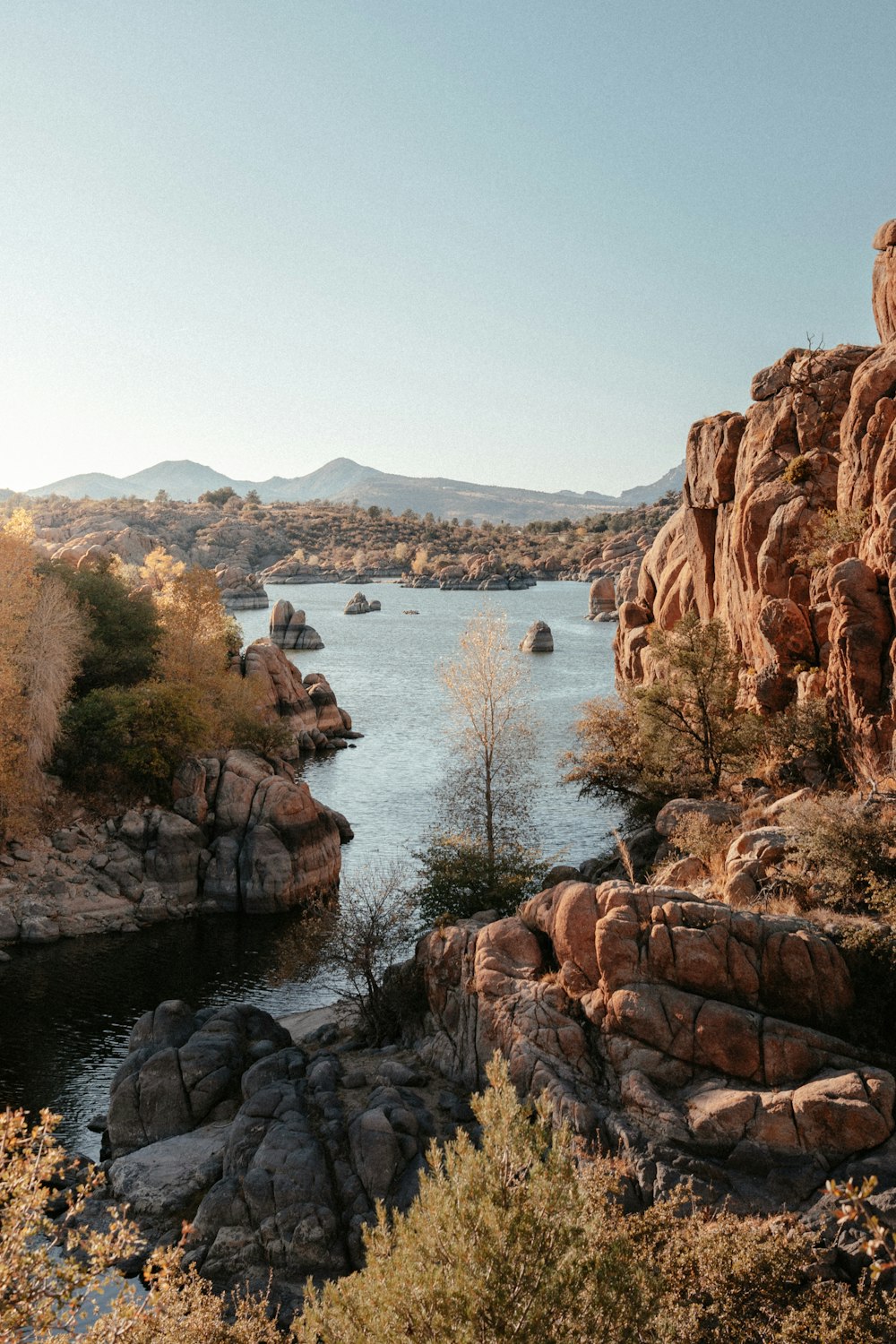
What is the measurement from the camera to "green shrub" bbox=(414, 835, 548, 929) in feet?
94.2

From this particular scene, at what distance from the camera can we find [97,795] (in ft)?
137

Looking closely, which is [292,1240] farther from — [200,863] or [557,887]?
[200,863]

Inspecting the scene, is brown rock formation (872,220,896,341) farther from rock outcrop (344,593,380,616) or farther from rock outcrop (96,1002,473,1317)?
rock outcrop (344,593,380,616)

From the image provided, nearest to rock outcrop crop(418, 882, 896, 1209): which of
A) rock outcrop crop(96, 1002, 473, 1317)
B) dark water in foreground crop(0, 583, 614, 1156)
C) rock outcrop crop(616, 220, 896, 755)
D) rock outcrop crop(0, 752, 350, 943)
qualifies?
rock outcrop crop(96, 1002, 473, 1317)

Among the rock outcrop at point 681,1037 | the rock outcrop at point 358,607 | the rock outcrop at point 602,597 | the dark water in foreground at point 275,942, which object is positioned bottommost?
the dark water in foreground at point 275,942

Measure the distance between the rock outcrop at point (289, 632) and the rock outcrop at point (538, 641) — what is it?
22.4 metres

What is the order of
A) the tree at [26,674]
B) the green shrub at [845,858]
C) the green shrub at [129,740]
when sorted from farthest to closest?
the green shrub at [129,740], the tree at [26,674], the green shrub at [845,858]

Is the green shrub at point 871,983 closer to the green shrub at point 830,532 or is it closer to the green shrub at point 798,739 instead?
the green shrub at point 798,739

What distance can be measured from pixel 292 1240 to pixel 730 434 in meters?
35.0

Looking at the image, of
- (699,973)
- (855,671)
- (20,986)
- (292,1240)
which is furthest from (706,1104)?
(20,986)

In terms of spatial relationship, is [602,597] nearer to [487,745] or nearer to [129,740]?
[487,745]

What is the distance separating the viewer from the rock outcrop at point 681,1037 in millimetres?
17688

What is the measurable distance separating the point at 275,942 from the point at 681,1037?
66.5 feet

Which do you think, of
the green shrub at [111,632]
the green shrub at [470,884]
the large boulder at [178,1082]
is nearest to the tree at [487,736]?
the green shrub at [470,884]
